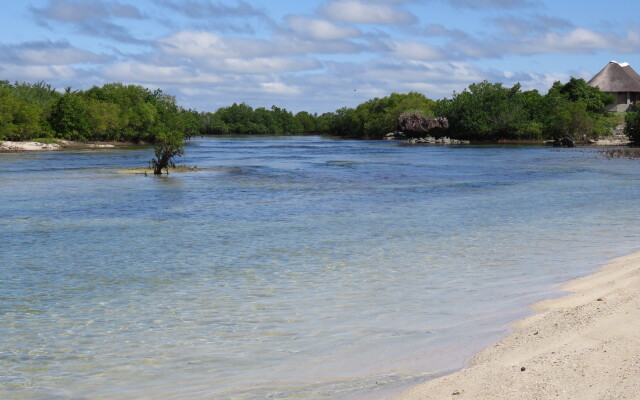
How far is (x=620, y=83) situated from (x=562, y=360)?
356 ft

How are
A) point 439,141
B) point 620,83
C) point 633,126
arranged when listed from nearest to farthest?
point 633,126 → point 620,83 → point 439,141

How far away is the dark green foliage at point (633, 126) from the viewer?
236 ft

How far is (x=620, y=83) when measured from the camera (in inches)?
4099

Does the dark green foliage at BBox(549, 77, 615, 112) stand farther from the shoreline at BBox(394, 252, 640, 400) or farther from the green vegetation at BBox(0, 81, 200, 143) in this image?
the shoreline at BBox(394, 252, 640, 400)

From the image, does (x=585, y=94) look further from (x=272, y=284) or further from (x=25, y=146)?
(x=272, y=284)

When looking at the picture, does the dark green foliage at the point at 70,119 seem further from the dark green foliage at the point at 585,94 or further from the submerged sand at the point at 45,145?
the dark green foliage at the point at 585,94

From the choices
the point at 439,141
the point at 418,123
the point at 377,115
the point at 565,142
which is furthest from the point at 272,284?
the point at 377,115

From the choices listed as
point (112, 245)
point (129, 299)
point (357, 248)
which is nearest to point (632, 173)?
point (357, 248)

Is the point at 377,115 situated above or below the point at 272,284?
above

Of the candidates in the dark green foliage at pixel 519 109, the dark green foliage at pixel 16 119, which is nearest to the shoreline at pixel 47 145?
the dark green foliage at pixel 16 119

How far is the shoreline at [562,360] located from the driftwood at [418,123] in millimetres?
110342

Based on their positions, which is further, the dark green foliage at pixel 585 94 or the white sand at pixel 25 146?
the dark green foliage at pixel 585 94

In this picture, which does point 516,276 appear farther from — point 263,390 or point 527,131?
point 527,131

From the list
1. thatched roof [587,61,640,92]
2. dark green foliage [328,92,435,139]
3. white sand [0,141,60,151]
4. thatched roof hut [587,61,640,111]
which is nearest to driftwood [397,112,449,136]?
dark green foliage [328,92,435,139]
